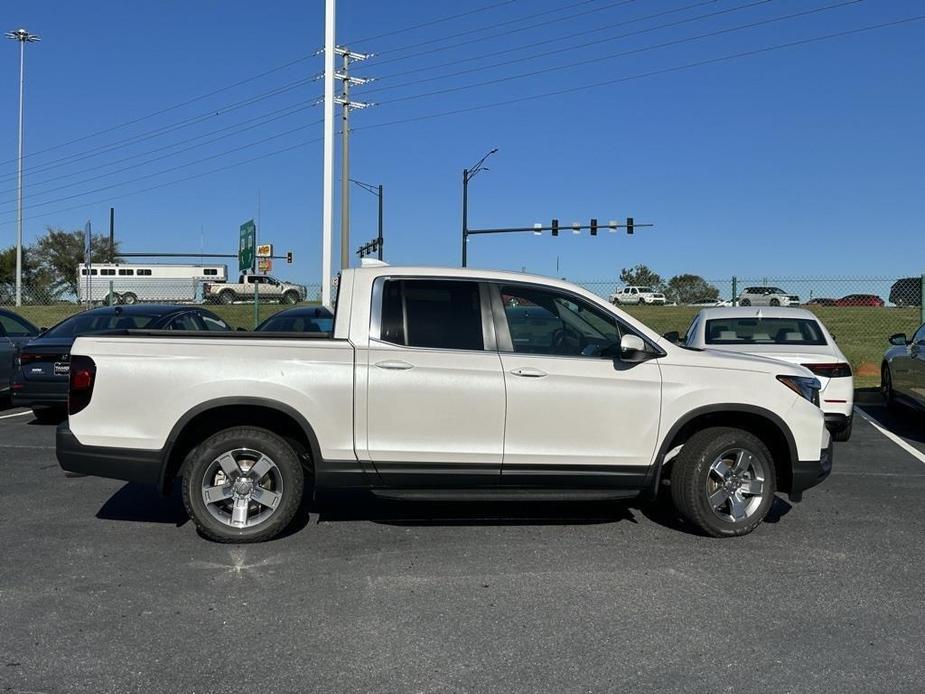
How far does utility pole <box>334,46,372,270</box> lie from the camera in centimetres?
2767

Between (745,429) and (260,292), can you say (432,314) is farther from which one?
(260,292)

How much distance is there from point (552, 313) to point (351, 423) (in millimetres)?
1593

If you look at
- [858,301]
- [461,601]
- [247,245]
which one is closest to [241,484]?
[461,601]

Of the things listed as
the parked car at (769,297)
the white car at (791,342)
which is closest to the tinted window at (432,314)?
the white car at (791,342)

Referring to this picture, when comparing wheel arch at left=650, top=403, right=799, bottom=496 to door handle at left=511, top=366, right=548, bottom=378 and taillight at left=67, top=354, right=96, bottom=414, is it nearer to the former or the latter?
door handle at left=511, top=366, right=548, bottom=378

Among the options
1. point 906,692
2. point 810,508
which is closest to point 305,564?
point 906,692

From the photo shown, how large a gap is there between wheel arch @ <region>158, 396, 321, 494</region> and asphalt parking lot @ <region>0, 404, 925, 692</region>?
55 cm

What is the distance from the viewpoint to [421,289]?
5.86m

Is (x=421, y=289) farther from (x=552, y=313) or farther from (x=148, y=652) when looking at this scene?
(x=148, y=652)

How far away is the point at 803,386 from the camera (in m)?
5.95

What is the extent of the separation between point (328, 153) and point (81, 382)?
58.1 ft

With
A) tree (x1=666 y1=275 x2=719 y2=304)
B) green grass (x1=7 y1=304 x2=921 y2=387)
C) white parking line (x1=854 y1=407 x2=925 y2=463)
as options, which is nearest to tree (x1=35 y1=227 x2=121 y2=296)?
green grass (x1=7 y1=304 x2=921 y2=387)

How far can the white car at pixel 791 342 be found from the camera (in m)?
9.00

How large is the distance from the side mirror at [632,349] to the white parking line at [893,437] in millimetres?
4960
